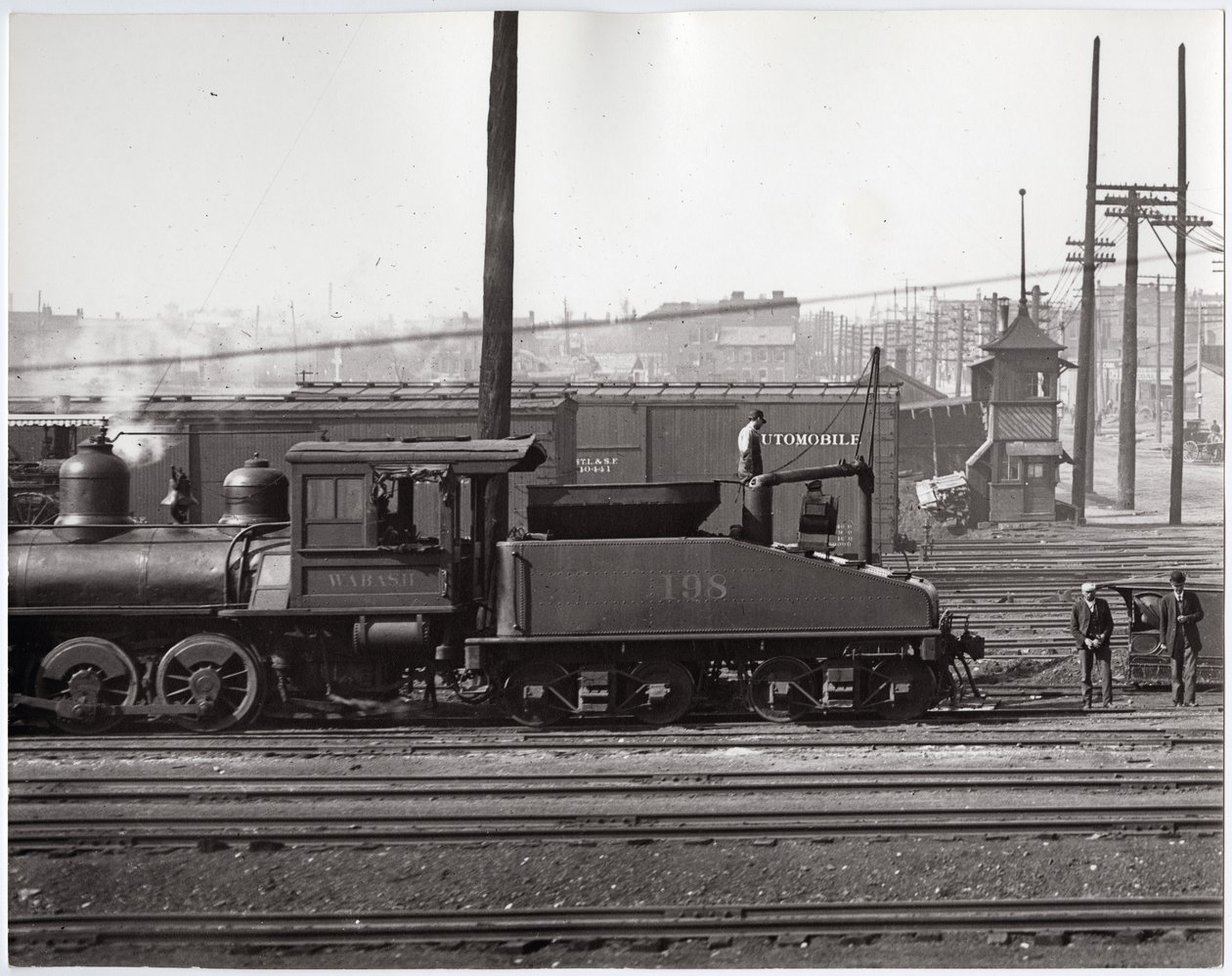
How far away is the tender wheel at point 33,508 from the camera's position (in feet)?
44.2

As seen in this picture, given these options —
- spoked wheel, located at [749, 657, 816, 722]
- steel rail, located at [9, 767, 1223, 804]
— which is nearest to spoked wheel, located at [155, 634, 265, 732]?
steel rail, located at [9, 767, 1223, 804]

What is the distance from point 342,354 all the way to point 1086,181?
1002 inches

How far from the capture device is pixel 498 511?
37.1ft

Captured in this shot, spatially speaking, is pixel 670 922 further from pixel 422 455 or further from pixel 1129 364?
pixel 1129 364

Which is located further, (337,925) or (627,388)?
(627,388)

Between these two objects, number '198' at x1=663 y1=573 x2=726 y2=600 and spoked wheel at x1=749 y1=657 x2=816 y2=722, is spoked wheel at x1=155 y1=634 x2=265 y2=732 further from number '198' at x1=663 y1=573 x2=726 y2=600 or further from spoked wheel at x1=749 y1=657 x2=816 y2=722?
spoked wheel at x1=749 y1=657 x2=816 y2=722

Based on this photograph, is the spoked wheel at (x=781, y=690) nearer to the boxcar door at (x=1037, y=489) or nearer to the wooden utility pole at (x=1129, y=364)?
the wooden utility pole at (x=1129, y=364)

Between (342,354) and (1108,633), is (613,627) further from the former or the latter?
(342,354)

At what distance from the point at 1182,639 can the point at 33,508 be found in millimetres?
13747

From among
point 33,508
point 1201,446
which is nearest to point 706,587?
point 33,508

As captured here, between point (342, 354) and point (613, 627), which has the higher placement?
point (342, 354)

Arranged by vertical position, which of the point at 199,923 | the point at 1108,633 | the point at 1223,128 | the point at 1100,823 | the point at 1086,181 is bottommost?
the point at 199,923

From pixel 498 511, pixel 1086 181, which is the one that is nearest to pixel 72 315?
pixel 498 511

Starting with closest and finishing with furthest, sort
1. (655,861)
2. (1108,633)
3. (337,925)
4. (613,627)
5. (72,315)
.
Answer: (337,925) → (655,861) → (613,627) → (1108,633) → (72,315)
